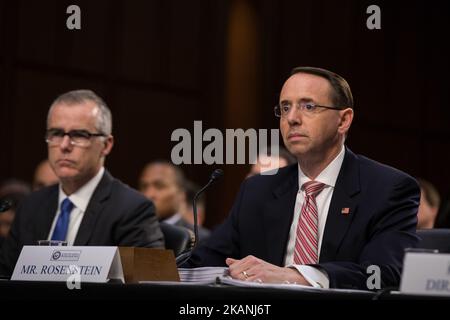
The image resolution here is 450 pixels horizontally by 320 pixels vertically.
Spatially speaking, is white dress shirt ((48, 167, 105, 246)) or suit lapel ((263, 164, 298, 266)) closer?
suit lapel ((263, 164, 298, 266))

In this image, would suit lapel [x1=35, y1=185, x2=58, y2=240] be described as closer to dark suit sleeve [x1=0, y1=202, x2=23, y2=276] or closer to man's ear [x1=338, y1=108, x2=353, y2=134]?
dark suit sleeve [x1=0, y1=202, x2=23, y2=276]

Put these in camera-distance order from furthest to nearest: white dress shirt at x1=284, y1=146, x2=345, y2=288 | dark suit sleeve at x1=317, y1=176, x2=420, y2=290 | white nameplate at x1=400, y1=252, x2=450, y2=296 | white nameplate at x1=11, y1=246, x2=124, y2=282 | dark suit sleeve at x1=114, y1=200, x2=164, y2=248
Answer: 1. dark suit sleeve at x1=114, y1=200, x2=164, y2=248
2. white dress shirt at x1=284, y1=146, x2=345, y2=288
3. dark suit sleeve at x1=317, y1=176, x2=420, y2=290
4. white nameplate at x1=11, y1=246, x2=124, y2=282
5. white nameplate at x1=400, y1=252, x2=450, y2=296

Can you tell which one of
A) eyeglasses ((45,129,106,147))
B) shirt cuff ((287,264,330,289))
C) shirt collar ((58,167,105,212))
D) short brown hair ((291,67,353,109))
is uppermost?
short brown hair ((291,67,353,109))

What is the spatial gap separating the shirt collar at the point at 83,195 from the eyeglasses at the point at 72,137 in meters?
0.18

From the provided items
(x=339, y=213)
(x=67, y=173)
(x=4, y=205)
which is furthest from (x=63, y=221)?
(x=339, y=213)

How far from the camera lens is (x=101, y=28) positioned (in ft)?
22.8

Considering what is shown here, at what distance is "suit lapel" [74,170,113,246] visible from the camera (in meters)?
3.71

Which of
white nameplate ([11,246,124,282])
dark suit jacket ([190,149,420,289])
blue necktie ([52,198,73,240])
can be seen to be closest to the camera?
white nameplate ([11,246,124,282])

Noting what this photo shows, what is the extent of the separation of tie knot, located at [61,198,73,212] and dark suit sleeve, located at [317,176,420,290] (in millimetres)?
1459

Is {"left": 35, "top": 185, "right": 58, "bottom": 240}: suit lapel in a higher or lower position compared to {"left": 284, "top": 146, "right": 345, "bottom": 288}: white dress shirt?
lower

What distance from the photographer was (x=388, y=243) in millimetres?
2889

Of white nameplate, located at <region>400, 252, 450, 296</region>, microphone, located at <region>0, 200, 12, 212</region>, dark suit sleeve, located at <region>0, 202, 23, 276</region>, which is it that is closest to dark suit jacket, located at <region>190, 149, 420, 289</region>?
white nameplate, located at <region>400, 252, 450, 296</region>

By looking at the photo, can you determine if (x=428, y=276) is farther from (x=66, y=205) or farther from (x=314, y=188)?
(x=66, y=205)
